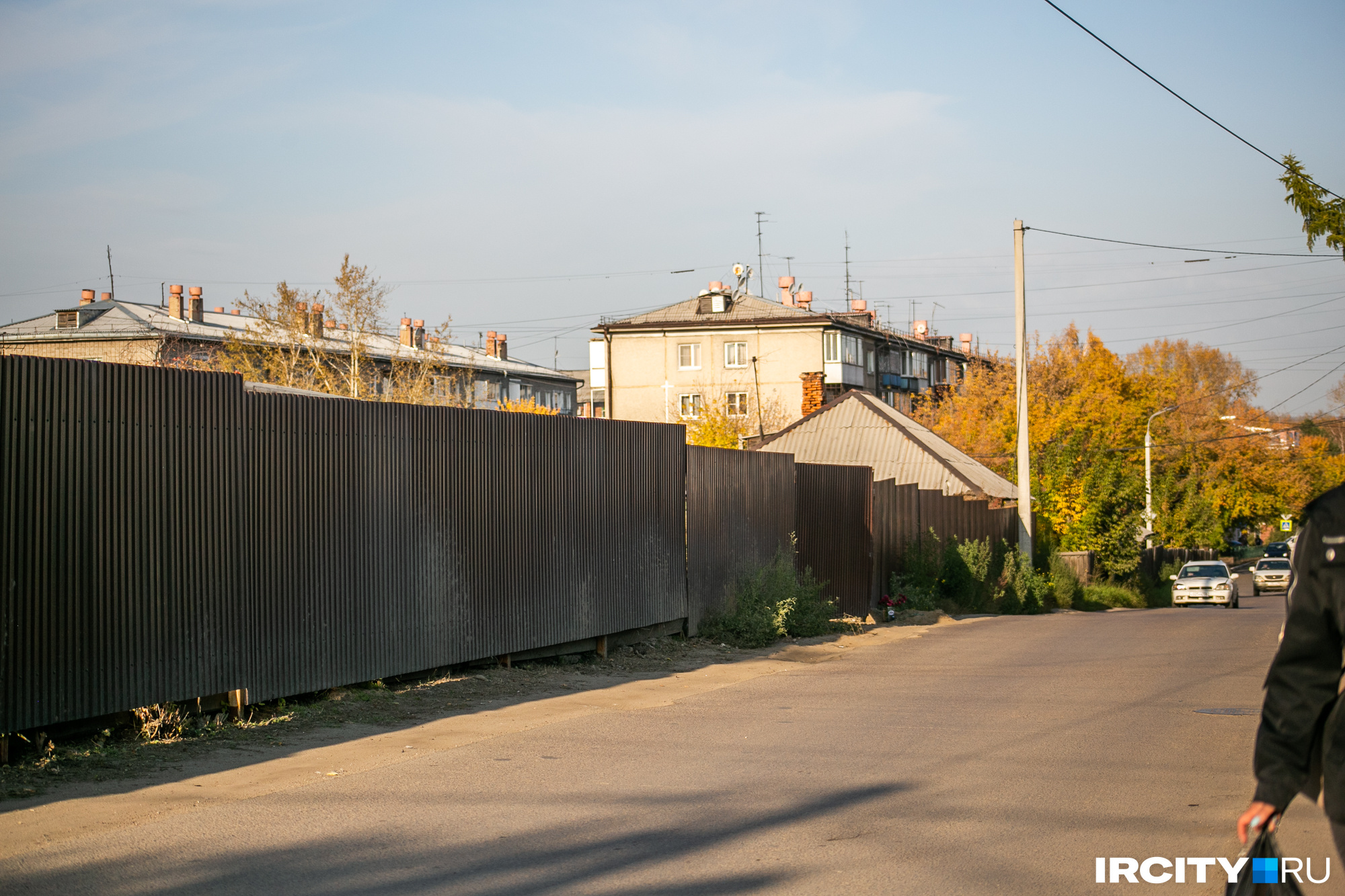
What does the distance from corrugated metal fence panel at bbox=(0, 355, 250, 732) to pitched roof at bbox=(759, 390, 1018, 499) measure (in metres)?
25.3

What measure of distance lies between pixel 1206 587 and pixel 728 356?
1368 inches

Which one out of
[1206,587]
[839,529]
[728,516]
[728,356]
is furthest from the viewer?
[728,356]

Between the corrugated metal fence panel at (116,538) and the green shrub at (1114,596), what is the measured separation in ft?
97.6

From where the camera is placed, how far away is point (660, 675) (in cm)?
1288

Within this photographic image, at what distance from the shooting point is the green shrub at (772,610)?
1586cm

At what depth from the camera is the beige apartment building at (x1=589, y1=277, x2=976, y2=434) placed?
213 feet

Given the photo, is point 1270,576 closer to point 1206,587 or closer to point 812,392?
point 1206,587

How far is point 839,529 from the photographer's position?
2047 cm

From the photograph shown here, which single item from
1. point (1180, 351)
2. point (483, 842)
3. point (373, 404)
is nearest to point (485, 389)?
point (1180, 351)

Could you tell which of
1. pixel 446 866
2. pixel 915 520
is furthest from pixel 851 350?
pixel 446 866

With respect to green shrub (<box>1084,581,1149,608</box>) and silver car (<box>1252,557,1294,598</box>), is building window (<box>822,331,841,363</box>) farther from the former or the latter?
green shrub (<box>1084,581,1149,608</box>)

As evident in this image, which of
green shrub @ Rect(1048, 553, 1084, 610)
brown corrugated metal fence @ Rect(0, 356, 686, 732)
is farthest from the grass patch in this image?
brown corrugated metal fence @ Rect(0, 356, 686, 732)

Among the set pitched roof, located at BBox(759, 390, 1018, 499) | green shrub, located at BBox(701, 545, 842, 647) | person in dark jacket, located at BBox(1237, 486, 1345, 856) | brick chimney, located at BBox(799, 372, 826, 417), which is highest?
brick chimney, located at BBox(799, 372, 826, 417)

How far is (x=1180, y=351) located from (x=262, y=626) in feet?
299
